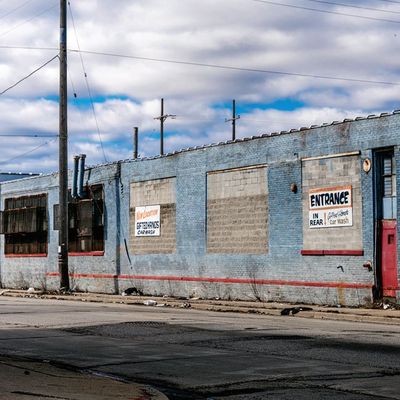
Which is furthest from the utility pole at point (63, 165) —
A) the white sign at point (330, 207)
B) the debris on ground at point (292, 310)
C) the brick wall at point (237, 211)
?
the debris on ground at point (292, 310)

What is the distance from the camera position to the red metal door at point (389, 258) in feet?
77.6

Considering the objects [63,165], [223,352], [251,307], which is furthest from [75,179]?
[223,352]

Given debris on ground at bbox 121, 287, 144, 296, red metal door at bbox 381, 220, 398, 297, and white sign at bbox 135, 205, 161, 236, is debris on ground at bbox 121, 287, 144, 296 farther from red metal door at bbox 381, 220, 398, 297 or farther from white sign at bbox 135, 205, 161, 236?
red metal door at bbox 381, 220, 398, 297

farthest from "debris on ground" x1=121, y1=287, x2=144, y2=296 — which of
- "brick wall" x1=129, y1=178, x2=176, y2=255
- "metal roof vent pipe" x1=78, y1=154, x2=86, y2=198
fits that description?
"metal roof vent pipe" x1=78, y1=154, x2=86, y2=198

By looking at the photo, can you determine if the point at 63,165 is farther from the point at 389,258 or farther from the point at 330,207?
the point at 389,258

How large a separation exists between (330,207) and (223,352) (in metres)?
12.6

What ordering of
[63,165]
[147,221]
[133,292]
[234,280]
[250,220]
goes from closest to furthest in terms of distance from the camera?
1. [250,220]
2. [234,280]
3. [147,221]
4. [133,292]
5. [63,165]

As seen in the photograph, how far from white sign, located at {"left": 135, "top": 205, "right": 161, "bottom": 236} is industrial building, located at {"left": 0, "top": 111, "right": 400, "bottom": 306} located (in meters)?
0.04

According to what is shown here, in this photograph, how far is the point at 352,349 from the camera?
45.8 feet

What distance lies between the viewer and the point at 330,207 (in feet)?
83.8

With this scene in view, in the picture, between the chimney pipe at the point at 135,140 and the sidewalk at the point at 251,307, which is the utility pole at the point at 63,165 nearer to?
the sidewalk at the point at 251,307

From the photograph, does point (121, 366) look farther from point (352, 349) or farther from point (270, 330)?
point (270, 330)

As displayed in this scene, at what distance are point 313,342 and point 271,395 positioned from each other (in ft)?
18.1

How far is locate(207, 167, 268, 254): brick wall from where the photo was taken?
2820 centimetres
